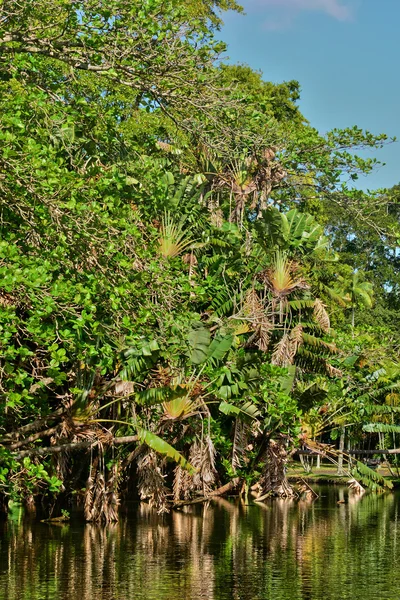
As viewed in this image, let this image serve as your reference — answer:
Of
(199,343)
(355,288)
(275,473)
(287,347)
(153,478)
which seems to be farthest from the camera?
(355,288)

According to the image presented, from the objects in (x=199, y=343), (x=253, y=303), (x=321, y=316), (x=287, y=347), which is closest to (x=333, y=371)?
(x=321, y=316)

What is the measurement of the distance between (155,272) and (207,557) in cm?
553

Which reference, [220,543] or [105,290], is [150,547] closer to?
[220,543]

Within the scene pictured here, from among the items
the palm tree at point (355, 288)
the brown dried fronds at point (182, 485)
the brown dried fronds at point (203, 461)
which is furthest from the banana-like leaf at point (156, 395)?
the palm tree at point (355, 288)

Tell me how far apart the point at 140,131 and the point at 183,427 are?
8253 millimetres

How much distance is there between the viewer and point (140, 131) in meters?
25.4

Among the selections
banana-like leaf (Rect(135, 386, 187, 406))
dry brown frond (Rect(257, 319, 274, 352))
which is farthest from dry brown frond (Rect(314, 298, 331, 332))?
banana-like leaf (Rect(135, 386, 187, 406))

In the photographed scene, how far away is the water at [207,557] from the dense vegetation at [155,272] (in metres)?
1.14

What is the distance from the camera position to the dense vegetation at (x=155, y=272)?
10898 mm

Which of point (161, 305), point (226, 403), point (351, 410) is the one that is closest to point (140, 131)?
point (226, 403)

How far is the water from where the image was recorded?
11594mm

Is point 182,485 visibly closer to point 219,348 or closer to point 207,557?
point 219,348

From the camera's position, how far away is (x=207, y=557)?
Result: 14.8m

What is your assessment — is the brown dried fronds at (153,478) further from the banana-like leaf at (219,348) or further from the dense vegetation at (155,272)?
the banana-like leaf at (219,348)
